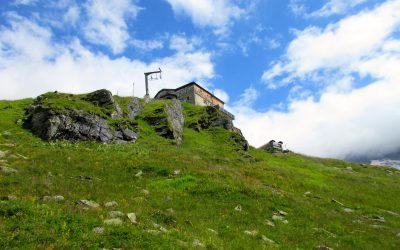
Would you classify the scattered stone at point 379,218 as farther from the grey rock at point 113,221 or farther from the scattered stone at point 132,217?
the grey rock at point 113,221

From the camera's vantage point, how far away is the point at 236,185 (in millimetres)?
34438

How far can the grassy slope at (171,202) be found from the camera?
18422mm

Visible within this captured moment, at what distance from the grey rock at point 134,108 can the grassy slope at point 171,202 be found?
1747 centimetres

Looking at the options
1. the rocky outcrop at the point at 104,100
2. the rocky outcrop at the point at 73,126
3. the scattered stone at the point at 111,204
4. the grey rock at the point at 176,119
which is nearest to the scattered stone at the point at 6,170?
the scattered stone at the point at 111,204

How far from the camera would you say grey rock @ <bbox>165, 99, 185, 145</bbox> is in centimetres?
6451

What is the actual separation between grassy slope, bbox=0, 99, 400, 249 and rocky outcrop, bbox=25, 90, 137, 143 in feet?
6.00

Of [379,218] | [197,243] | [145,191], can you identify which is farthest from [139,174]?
[379,218]

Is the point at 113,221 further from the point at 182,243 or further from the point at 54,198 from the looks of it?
the point at 54,198

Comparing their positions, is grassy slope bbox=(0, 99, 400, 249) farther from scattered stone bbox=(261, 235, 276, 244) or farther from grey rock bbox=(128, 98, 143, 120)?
grey rock bbox=(128, 98, 143, 120)

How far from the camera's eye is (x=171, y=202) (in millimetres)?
28234

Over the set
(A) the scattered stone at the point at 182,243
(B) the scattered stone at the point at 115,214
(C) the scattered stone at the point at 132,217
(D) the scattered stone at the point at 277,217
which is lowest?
(D) the scattered stone at the point at 277,217

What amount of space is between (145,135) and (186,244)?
42.4 meters

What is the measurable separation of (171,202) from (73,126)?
26.4m

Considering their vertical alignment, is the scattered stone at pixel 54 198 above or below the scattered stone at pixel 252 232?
above
